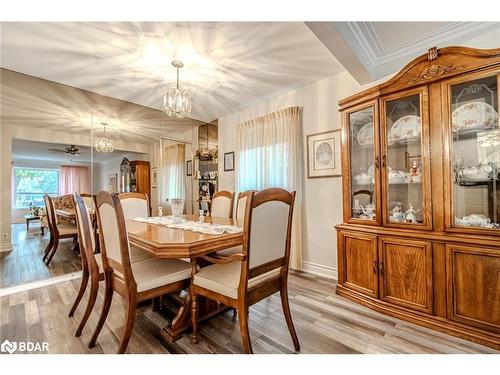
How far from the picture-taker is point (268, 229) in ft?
4.46

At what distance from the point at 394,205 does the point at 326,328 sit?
1.19 m

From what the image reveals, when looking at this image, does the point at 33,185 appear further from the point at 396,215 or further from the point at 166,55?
the point at 396,215

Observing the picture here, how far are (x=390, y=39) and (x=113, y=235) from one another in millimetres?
2810

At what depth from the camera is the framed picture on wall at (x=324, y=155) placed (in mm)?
2633

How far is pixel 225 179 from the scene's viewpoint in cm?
401

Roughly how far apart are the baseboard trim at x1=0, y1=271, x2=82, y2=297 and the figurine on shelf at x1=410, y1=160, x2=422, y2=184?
3.82m

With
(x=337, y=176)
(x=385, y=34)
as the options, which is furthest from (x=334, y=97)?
(x=337, y=176)

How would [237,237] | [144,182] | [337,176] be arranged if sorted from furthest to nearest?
[144,182] → [337,176] → [237,237]

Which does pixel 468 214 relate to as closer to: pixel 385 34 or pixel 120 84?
pixel 385 34

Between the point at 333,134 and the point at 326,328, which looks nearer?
the point at 326,328

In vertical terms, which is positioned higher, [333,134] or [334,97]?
[334,97]

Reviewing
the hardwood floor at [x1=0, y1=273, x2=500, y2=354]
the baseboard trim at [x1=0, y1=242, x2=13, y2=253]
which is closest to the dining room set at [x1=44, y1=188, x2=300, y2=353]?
the hardwood floor at [x1=0, y1=273, x2=500, y2=354]

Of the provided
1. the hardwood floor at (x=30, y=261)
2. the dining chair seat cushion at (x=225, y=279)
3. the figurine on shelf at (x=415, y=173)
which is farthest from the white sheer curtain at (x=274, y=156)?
the hardwood floor at (x=30, y=261)

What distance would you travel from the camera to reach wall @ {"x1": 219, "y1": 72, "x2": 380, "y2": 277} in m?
2.63
